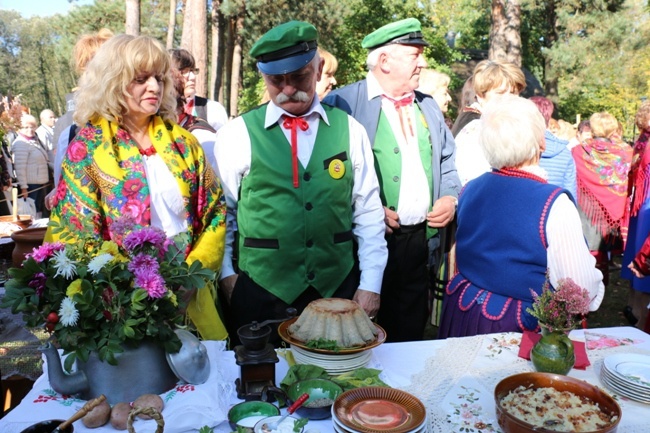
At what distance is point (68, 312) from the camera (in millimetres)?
1354

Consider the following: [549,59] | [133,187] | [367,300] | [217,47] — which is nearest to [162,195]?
[133,187]

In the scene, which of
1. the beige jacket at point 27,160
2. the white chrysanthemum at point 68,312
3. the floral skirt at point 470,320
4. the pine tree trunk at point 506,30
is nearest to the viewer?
the white chrysanthemum at point 68,312

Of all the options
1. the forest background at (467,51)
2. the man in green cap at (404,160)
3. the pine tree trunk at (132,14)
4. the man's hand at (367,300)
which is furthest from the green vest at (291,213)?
the forest background at (467,51)

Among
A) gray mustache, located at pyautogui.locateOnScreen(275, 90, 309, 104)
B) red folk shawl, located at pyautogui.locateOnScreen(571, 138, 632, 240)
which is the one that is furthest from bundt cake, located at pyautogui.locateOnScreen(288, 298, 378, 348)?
red folk shawl, located at pyautogui.locateOnScreen(571, 138, 632, 240)

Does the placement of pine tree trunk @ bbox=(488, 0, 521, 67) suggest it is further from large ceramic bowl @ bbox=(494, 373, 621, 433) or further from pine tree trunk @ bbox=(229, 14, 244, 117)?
large ceramic bowl @ bbox=(494, 373, 621, 433)

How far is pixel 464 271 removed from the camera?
2422mm

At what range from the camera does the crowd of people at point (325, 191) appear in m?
2.01

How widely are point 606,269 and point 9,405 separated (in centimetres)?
494

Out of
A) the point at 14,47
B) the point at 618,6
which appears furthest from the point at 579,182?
the point at 14,47

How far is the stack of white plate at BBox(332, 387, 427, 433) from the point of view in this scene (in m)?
1.33

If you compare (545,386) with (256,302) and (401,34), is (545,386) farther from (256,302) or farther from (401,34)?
(401,34)

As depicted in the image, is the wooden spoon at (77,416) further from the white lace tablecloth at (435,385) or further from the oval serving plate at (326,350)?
the oval serving plate at (326,350)

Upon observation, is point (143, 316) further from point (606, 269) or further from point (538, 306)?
point (606, 269)

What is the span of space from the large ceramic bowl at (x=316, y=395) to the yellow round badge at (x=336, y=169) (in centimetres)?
104
